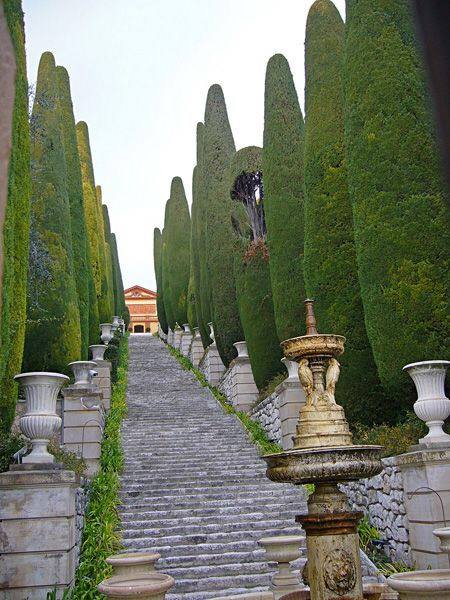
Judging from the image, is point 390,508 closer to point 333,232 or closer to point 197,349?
point 333,232

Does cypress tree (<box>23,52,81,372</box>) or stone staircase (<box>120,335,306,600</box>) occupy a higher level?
cypress tree (<box>23,52,81,372</box>)

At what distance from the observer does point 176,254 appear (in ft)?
115

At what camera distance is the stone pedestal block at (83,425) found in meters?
10.6

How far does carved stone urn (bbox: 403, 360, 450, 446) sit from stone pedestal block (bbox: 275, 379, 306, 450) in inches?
163

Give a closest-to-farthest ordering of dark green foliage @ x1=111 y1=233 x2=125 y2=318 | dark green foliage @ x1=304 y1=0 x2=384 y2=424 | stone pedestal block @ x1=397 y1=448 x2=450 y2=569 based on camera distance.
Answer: stone pedestal block @ x1=397 y1=448 x2=450 y2=569
dark green foliage @ x1=304 y1=0 x2=384 y2=424
dark green foliage @ x1=111 y1=233 x2=125 y2=318

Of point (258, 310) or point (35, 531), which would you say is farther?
point (258, 310)

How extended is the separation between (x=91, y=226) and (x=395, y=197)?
15.0 metres

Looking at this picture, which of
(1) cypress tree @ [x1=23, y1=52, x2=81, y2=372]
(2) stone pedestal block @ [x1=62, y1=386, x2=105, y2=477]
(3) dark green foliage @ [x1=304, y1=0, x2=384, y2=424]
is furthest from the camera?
(1) cypress tree @ [x1=23, y1=52, x2=81, y2=372]

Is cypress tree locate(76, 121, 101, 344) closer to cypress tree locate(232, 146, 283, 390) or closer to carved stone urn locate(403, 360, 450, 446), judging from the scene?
cypress tree locate(232, 146, 283, 390)

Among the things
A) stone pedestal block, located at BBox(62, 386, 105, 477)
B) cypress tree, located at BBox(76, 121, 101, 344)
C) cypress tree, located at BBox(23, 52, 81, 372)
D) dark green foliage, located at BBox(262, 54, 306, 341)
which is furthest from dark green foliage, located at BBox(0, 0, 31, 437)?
cypress tree, located at BBox(76, 121, 101, 344)

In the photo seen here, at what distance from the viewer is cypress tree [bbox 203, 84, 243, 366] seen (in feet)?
60.5

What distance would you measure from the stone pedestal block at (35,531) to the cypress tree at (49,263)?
4413mm

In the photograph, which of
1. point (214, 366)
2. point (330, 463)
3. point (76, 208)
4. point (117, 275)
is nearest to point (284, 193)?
point (76, 208)

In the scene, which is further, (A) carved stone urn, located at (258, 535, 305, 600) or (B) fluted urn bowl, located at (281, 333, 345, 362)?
(A) carved stone urn, located at (258, 535, 305, 600)
